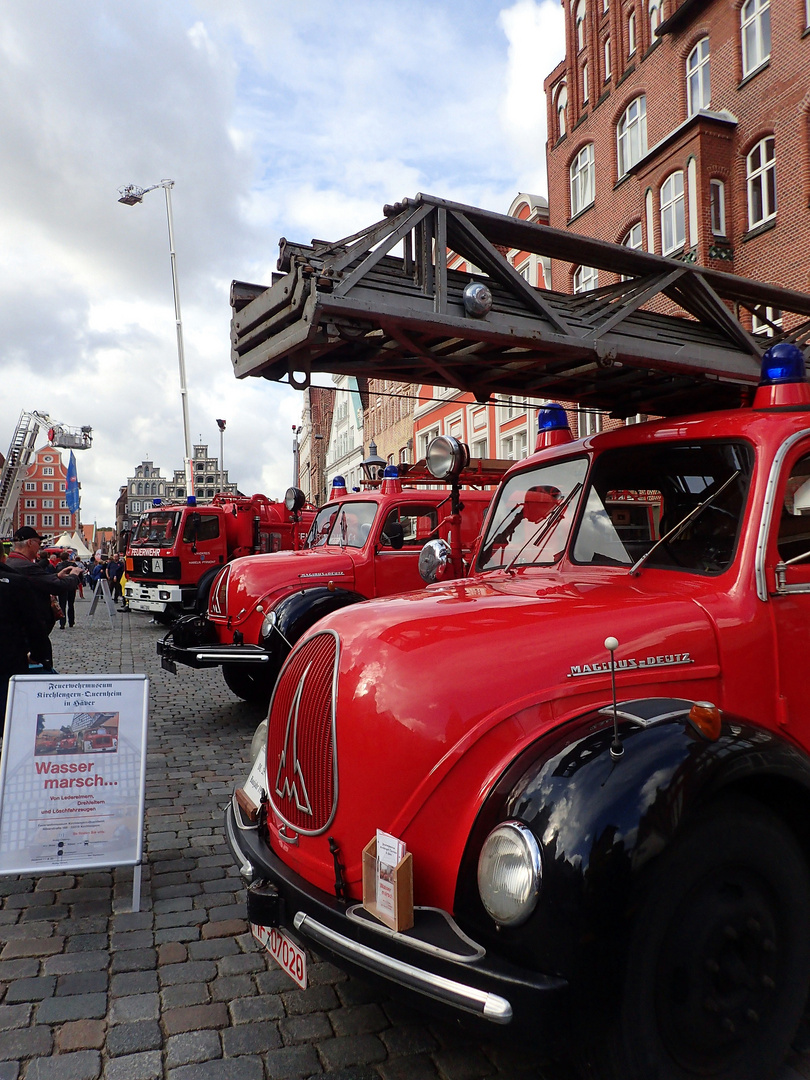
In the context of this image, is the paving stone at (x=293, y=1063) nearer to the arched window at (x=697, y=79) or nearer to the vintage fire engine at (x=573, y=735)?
the vintage fire engine at (x=573, y=735)

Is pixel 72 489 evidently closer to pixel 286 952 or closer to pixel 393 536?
pixel 393 536

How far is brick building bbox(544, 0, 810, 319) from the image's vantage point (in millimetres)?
16484

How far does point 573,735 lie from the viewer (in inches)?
92.7

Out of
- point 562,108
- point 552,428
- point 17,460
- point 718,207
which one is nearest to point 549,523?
point 552,428

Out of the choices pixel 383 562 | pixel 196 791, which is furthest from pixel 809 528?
pixel 383 562

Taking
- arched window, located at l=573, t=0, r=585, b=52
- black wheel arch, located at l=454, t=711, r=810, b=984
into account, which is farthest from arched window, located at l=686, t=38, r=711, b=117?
black wheel arch, located at l=454, t=711, r=810, b=984

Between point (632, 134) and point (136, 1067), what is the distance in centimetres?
2459

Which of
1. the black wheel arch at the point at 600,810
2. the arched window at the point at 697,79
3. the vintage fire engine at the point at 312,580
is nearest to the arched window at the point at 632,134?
the arched window at the point at 697,79

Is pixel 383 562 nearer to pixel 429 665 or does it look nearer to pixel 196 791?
pixel 196 791

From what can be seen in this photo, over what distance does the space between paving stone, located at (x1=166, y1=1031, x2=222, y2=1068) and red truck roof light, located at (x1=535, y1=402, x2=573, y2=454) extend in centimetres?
318

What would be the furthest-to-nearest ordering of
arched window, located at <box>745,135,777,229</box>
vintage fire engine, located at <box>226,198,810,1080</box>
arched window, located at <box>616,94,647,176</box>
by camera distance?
arched window, located at <box>616,94,647,176</box>
arched window, located at <box>745,135,777,229</box>
vintage fire engine, located at <box>226,198,810,1080</box>

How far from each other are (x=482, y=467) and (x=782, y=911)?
880cm

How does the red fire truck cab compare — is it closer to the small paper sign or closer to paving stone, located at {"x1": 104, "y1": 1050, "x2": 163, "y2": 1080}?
the small paper sign

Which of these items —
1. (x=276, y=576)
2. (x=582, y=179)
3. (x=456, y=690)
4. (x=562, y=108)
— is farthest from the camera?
(x=562, y=108)
